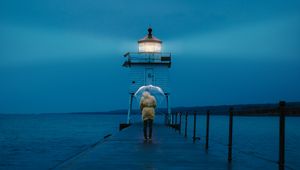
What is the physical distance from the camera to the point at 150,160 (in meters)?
8.67

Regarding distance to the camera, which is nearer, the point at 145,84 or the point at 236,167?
the point at 236,167

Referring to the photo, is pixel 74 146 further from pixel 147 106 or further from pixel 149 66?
pixel 147 106

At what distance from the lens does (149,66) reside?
3173 centimetres

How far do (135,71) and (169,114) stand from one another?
4.04 metres

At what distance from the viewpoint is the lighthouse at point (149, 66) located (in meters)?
31.5

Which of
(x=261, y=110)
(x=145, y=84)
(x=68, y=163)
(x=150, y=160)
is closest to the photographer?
(x=261, y=110)

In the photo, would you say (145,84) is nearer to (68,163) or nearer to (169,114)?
(169,114)

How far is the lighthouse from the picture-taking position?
31.5 meters

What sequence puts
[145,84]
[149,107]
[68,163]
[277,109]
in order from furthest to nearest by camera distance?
[145,84], [149,107], [68,163], [277,109]

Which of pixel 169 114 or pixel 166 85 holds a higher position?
pixel 166 85

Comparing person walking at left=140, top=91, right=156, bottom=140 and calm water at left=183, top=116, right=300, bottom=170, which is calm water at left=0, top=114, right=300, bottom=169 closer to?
calm water at left=183, top=116, right=300, bottom=170

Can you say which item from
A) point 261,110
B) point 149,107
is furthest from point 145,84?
point 261,110

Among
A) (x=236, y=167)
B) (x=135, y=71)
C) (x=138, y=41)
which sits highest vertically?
(x=138, y=41)

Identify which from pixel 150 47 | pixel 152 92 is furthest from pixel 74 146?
pixel 150 47
